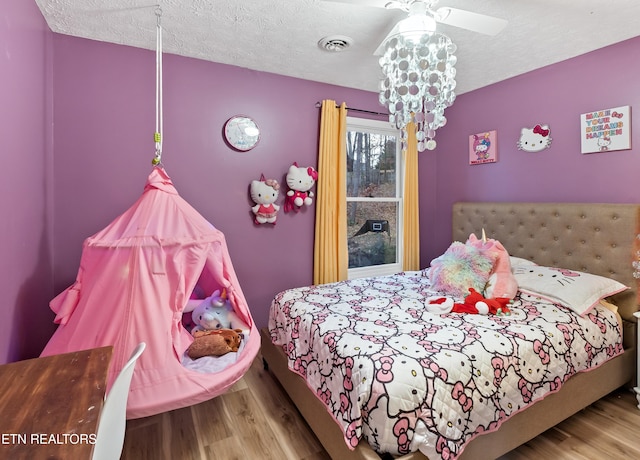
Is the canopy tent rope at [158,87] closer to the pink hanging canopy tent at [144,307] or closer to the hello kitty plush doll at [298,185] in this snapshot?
the pink hanging canopy tent at [144,307]

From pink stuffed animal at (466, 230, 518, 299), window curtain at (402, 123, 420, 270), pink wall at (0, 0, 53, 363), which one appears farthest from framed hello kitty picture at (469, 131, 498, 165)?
pink wall at (0, 0, 53, 363)

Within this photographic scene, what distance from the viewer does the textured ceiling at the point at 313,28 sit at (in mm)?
1899

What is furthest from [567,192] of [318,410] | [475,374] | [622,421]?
[318,410]

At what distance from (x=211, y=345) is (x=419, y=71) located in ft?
6.30

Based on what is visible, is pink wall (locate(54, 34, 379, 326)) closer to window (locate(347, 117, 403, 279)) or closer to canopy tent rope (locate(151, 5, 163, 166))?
canopy tent rope (locate(151, 5, 163, 166))

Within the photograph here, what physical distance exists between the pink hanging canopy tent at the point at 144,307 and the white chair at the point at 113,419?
467mm

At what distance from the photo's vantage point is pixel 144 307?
5.20 ft

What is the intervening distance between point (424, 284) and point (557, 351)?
106 cm

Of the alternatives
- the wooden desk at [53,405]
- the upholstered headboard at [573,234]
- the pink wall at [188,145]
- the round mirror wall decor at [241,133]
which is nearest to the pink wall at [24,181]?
the pink wall at [188,145]

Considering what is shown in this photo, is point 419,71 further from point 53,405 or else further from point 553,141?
point 53,405

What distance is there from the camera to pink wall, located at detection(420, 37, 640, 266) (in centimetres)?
233

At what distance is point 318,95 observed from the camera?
3125mm

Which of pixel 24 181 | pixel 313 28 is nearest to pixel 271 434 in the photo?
pixel 24 181

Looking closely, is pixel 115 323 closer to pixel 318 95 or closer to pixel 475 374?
pixel 475 374
